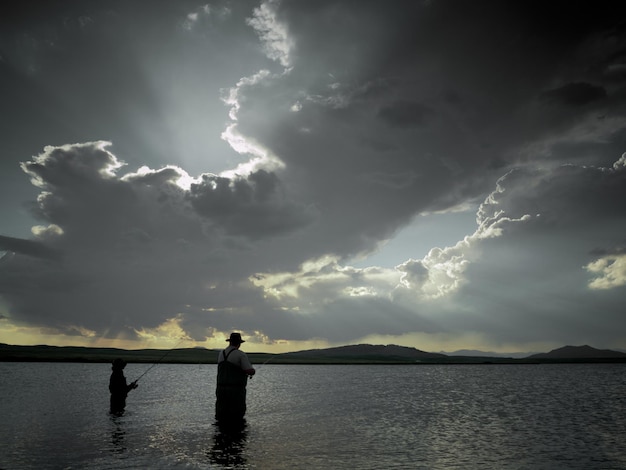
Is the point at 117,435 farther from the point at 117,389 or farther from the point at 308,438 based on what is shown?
the point at 308,438

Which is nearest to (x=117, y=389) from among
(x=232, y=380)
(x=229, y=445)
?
(x=232, y=380)

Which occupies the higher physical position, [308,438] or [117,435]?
[117,435]

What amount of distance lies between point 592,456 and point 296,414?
624 inches

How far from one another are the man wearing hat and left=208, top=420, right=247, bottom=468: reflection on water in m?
0.45

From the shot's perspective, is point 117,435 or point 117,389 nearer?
point 117,435

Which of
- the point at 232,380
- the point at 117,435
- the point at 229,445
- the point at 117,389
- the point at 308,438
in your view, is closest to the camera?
the point at 229,445

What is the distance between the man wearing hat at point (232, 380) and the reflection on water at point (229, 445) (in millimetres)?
448

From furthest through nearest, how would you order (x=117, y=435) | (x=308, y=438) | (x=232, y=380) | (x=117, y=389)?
(x=117, y=389), (x=232, y=380), (x=308, y=438), (x=117, y=435)

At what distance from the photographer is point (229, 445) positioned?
16.4 metres

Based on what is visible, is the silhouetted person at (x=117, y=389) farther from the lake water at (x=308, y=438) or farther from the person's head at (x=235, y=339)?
the person's head at (x=235, y=339)

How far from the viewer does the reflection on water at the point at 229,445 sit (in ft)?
45.2

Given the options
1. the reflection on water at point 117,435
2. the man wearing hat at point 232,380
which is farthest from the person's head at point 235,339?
the reflection on water at point 117,435

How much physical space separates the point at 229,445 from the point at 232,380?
9.42ft

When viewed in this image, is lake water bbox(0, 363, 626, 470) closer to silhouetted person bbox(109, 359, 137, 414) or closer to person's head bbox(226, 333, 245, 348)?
silhouetted person bbox(109, 359, 137, 414)
